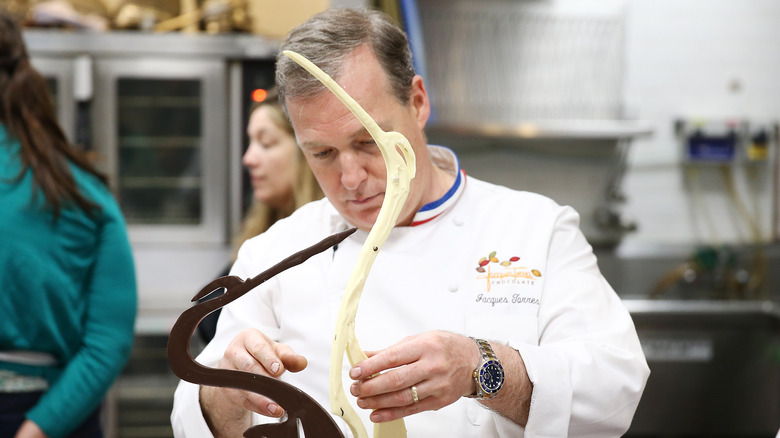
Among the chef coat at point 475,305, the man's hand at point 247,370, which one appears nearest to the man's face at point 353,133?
the chef coat at point 475,305

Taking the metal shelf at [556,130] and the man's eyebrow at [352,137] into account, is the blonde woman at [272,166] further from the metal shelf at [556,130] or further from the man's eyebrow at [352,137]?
the metal shelf at [556,130]

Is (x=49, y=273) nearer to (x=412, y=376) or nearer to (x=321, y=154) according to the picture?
(x=321, y=154)

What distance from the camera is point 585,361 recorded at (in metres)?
1.10

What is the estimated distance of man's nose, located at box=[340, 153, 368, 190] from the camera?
115cm

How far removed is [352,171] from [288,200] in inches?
31.2

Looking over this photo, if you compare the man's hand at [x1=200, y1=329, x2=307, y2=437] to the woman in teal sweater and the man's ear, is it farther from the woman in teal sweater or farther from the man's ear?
the woman in teal sweater

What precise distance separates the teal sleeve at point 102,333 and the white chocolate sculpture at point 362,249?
39.5 inches

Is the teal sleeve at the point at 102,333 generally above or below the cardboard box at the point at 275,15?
below

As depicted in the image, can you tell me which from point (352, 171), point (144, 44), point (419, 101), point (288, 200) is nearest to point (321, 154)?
point (352, 171)

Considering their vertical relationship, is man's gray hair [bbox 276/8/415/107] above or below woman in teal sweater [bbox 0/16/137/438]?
above

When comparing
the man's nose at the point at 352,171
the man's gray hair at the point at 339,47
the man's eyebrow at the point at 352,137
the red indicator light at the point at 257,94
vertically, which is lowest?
the red indicator light at the point at 257,94

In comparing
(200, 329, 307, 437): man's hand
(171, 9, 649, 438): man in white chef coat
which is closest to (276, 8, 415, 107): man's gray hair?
(171, 9, 649, 438): man in white chef coat

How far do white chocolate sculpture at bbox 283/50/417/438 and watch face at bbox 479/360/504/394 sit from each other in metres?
0.16

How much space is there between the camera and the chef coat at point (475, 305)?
1.12 meters
